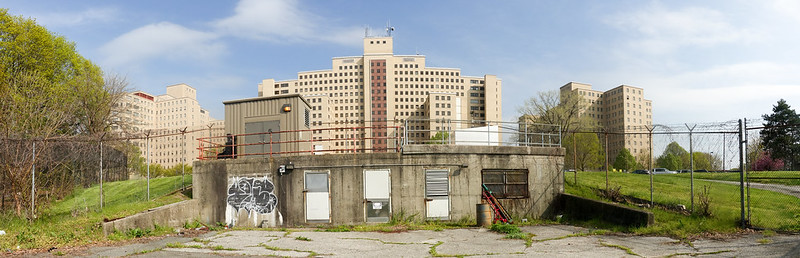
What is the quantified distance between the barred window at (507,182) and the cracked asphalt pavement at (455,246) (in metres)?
3.16

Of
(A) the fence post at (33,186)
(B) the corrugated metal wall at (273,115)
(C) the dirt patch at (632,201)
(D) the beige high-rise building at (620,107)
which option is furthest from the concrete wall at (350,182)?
(D) the beige high-rise building at (620,107)

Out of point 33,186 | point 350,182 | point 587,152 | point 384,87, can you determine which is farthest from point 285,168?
point 384,87

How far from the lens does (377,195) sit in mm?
15367

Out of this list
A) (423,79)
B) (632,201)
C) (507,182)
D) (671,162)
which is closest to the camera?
(632,201)

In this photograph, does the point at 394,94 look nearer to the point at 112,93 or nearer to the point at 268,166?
the point at 112,93

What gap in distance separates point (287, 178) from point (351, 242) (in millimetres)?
4729

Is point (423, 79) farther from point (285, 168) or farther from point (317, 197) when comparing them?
point (317, 197)

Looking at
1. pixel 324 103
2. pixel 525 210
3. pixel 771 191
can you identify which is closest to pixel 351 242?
pixel 525 210

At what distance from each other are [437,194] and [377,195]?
1.98m

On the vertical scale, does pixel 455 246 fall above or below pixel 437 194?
below

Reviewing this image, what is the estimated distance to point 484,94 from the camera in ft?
500

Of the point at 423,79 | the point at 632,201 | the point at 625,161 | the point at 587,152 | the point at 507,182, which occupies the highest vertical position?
the point at 423,79

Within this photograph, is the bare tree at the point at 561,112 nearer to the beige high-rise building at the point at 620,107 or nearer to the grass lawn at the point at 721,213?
the grass lawn at the point at 721,213

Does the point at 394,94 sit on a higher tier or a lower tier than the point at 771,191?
higher
